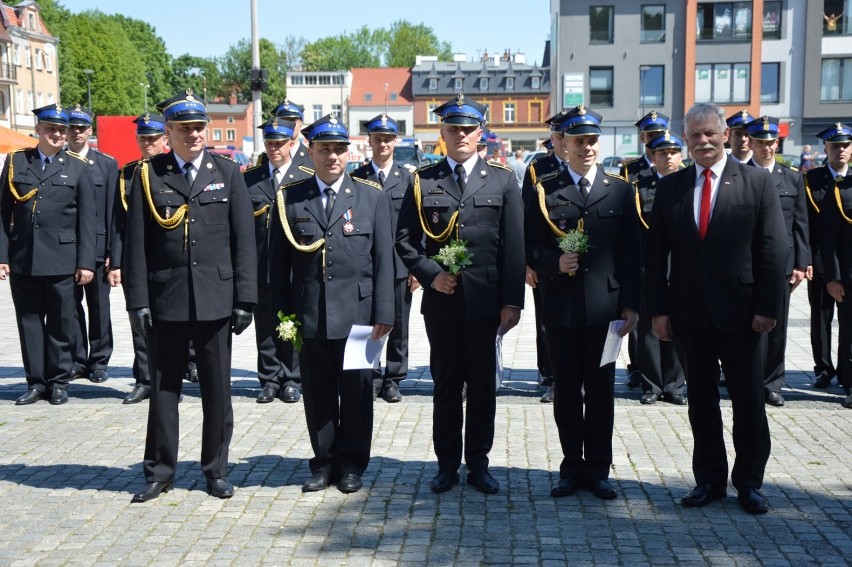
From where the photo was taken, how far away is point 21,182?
948 centimetres

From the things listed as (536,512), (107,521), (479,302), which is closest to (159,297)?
(107,521)

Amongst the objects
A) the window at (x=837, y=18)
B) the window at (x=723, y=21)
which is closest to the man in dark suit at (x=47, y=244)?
the window at (x=723, y=21)

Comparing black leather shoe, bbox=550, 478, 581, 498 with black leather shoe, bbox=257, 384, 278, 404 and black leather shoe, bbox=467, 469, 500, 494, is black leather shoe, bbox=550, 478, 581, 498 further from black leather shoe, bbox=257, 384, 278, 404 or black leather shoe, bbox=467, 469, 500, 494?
black leather shoe, bbox=257, 384, 278, 404

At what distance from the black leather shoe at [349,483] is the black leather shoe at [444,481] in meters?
0.45

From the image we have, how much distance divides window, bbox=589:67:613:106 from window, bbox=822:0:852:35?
453 inches

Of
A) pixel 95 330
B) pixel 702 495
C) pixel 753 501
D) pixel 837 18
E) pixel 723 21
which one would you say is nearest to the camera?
pixel 753 501

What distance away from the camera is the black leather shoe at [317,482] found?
21.7 feet

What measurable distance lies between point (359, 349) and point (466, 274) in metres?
0.79

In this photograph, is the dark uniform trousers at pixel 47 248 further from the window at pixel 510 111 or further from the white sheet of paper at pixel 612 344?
the window at pixel 510 111

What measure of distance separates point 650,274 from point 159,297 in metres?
2.93

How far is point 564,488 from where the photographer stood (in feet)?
21.2

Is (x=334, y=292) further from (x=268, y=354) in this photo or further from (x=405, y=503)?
(x=268, y=354)

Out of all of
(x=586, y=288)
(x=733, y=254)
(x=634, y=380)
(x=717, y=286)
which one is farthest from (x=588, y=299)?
(x=634, y=380)

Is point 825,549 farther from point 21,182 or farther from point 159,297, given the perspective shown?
point 21,182
